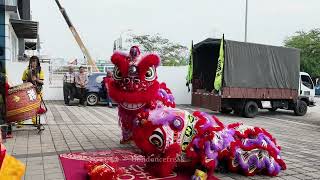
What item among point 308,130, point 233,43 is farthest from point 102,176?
point 233,43

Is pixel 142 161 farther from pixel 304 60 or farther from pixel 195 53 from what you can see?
pixel 304 60

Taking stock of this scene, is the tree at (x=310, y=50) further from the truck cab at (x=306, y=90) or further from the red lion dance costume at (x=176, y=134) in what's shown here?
the red lion dance costume at (x=176, y=134)

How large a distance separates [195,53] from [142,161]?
11003mm

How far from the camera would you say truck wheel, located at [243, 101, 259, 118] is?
15.4 metres

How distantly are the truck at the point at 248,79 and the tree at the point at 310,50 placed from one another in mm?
25263

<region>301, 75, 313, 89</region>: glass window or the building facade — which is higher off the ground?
the building facade

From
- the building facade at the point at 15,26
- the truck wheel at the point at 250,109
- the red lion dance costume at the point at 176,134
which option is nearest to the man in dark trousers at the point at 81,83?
the building facade at the point at 15,26

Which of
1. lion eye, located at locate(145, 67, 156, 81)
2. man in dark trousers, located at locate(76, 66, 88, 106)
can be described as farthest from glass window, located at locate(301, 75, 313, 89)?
lion eye, located at locate(145, 67, 156, 81)

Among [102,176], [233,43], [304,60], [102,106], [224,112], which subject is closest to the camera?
[102,176]

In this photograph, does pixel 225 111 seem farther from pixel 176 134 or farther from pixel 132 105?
pixel 176 134

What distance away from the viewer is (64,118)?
40.9 feet

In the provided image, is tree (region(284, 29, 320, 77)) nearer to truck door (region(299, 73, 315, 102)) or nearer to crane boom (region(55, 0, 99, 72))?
crane boom (region(55, 0, 99, 72))

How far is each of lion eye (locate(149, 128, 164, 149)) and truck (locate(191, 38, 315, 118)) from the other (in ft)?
31.5

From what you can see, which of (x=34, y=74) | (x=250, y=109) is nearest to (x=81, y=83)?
(x=250, y=109)
